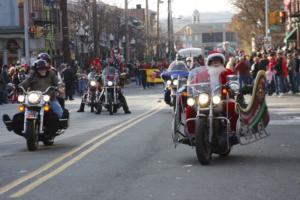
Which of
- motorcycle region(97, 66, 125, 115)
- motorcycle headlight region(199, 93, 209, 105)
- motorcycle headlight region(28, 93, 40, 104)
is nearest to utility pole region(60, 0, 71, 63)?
motorcycle region(97, 66, 125, 115)

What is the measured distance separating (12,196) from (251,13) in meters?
74.2

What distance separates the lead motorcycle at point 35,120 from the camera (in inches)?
520

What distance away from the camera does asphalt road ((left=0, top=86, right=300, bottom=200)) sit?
8812 millimetres

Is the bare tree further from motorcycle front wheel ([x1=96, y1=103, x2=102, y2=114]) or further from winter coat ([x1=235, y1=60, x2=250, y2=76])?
motorcycle front wheel ([x1=96, y1=103, x2=102, y2=114])

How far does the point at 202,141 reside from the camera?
1060 cm

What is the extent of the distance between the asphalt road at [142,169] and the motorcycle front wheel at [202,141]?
0.16 meters

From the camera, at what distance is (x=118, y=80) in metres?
23.2

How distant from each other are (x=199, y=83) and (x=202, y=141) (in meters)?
0.96

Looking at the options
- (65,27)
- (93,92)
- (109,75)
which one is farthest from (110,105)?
(65,27)

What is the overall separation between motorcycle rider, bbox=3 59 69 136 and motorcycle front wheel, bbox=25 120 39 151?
35cm

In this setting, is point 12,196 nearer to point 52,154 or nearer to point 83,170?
point 83,170

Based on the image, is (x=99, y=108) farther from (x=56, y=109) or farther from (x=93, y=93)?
(x=56, y=109)

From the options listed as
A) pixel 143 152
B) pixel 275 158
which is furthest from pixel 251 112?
pixel 143 152

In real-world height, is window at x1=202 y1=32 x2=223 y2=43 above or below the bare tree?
above
